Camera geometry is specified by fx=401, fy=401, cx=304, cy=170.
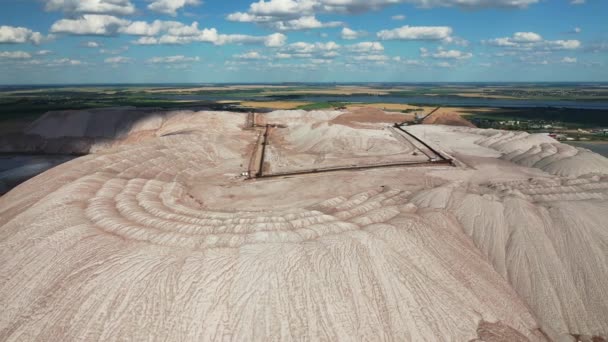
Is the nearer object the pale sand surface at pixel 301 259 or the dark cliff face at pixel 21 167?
the pale sand surface at pixel 301 259

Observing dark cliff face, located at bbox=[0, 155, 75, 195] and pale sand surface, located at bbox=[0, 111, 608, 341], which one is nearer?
pale sand surface, located at bbox=[0, 111, 608, 341]

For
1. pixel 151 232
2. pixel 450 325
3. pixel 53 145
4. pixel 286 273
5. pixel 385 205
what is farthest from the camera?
pixel 53 145

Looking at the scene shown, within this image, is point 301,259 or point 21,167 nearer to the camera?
point 301,259

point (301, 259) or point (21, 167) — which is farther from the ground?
point (301, 259)

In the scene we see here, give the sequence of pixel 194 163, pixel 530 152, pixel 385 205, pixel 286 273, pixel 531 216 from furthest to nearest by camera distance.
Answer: pixel 530 152
pixel 194 163
pixel 385 205
pixel 531 216
pixel 286 273

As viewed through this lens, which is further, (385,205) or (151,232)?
(385,205)

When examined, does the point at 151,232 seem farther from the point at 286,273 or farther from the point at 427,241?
the point at 427,241

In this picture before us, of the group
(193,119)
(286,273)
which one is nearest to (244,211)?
(286,273)

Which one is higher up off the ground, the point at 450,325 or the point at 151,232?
the point at 151,232
